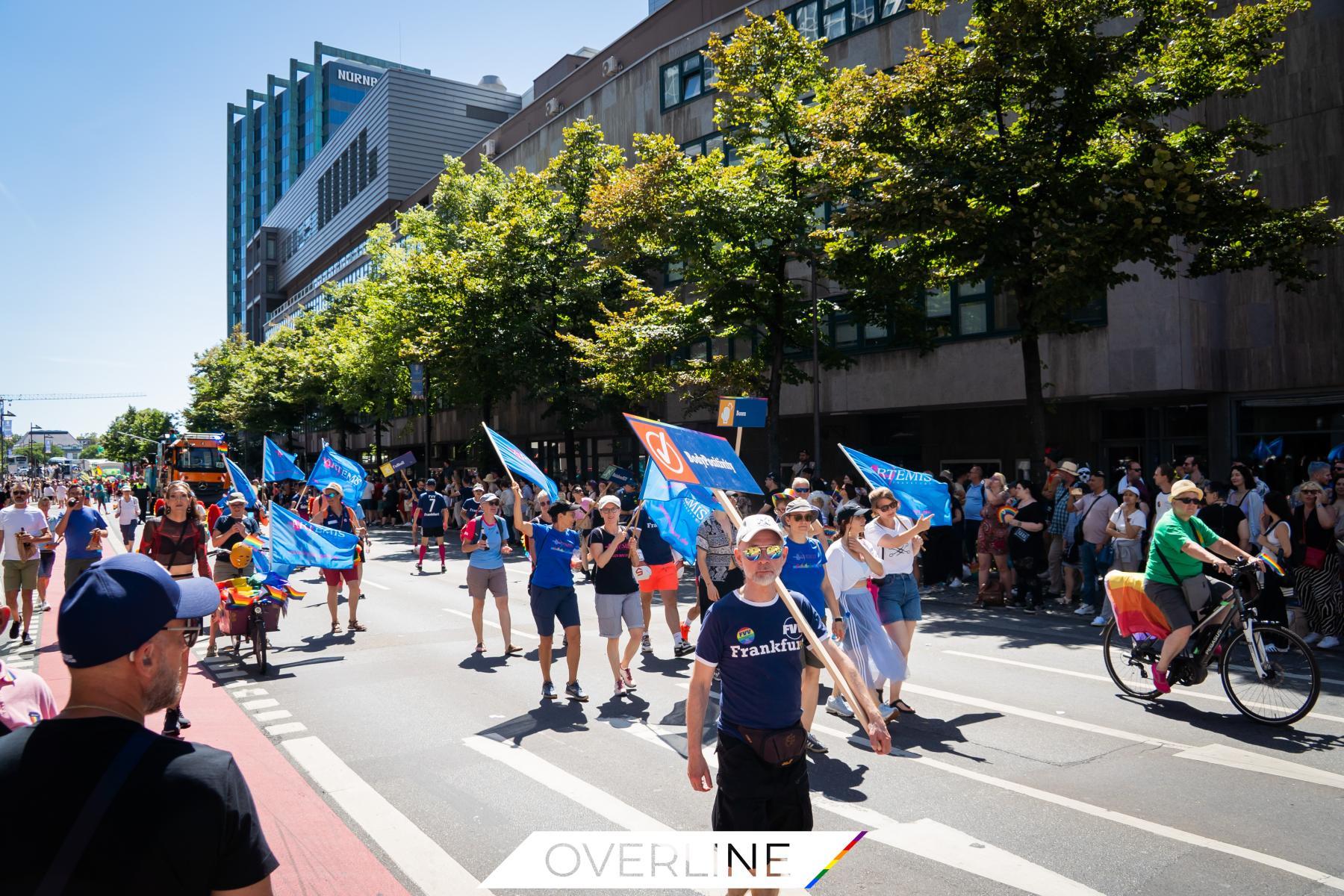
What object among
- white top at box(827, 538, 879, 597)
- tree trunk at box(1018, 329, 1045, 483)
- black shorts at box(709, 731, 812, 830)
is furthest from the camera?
tree trunk at box(1018, 329, 1045, 483)

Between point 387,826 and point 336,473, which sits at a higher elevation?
point 336,473

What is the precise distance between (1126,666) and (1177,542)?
1.78 meters

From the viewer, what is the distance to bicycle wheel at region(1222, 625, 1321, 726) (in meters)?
7.24

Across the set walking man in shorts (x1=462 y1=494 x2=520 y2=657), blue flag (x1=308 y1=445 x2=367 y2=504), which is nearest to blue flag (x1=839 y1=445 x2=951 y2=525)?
walking man in shorts (x1=462 y1=494 x2=520 y2=657)

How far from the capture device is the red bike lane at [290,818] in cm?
493

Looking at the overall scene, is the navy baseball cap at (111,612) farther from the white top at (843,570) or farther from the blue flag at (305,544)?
the blue flag at (305,544)

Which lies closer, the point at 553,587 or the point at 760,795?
the point at 760,795

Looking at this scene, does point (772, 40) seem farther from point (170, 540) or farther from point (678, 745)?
point (678, 745)

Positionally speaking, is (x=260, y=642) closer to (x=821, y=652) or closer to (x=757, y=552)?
(x=757, y=552)

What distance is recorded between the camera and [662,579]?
1062 cm

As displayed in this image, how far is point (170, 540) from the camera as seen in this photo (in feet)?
32.2

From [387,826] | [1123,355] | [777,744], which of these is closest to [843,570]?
[777,744]

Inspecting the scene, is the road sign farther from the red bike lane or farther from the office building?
the office building

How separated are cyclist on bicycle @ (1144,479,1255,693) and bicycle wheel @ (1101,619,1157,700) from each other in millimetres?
438
